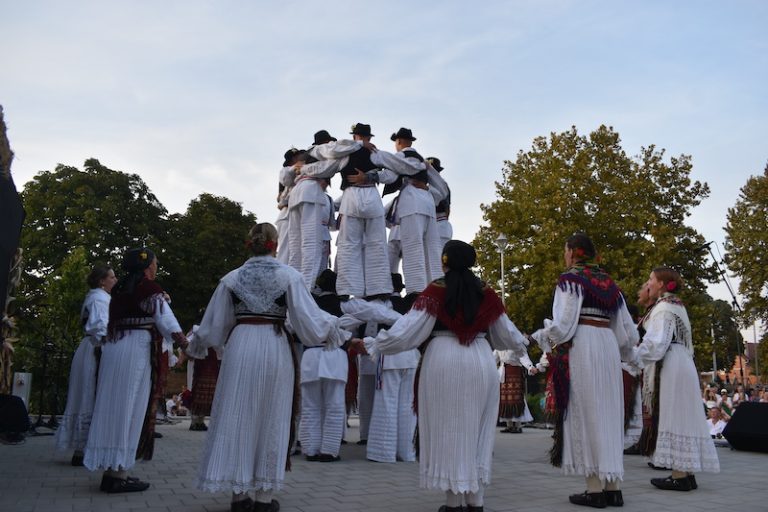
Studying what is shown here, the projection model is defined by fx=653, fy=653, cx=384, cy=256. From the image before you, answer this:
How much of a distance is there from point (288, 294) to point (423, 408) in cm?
130

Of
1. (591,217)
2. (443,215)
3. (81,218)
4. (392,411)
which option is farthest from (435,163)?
(81,218)

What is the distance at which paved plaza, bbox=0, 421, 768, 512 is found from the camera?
4.98 meters

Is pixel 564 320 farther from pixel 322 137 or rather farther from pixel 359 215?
pixel 322 137

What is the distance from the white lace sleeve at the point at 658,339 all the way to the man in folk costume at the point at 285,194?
559 cm

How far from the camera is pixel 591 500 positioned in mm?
5211

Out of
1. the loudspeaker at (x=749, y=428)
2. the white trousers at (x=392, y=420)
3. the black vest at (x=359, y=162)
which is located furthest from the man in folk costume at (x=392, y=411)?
the loudspeaker at (x=749, y=428)

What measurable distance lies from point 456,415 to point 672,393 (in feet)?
9.82

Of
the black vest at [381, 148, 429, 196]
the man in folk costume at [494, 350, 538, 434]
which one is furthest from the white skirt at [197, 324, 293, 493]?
the man in folk costume at [494, 350, 538, 434]

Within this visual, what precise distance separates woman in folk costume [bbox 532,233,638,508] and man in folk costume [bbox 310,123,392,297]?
353cm

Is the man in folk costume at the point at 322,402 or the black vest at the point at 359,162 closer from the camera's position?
the man in folk costume at the point at 322,402

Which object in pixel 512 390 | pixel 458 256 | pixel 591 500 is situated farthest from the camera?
pixel 512 390

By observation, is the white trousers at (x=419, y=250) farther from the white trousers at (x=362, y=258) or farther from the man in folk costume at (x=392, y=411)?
the man in folk costume at (x=392, y=411)

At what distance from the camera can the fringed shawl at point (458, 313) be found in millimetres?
4684

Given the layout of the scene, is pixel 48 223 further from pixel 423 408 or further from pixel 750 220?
pixel 750 220
